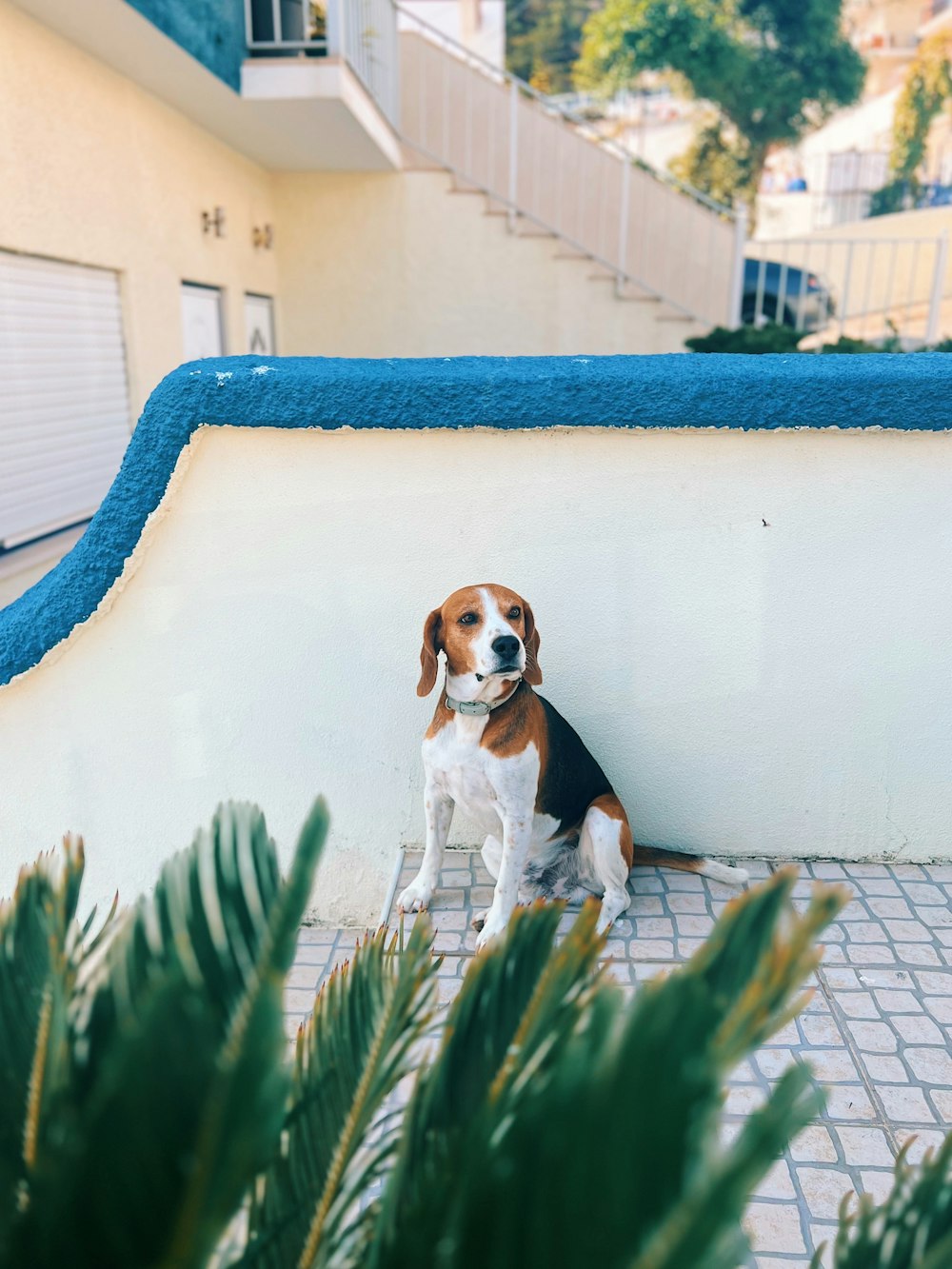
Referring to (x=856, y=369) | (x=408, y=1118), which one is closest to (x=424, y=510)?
(x=856, y=369)

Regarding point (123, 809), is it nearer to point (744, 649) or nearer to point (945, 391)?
point (744, 649)

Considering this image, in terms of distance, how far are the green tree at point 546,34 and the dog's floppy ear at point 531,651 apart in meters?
43.1

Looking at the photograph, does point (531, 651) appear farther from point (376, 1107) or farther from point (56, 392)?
point (56, 392)

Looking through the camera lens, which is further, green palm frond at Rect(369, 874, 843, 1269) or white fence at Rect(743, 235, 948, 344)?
white fence at Rect(743, 235, 948, 344)

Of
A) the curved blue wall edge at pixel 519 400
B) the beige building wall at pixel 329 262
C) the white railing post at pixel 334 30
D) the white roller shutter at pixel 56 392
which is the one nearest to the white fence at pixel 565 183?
the beige building wall at pixel 329 262

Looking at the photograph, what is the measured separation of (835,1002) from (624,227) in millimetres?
10604

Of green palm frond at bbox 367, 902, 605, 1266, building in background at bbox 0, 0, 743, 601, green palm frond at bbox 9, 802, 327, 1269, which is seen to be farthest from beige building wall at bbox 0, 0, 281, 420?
green palm frond at bbox 9, 802, 327, 1269

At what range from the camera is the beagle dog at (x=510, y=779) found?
2.74 meters

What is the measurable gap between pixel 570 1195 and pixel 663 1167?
8 centimetres

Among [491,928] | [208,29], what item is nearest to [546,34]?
[208,29]

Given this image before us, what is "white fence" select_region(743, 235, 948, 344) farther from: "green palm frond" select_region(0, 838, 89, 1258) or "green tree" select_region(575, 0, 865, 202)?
"green palm frond" select_region(0, 838, 89, 1258)

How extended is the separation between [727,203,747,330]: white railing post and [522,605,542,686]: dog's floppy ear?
952cm

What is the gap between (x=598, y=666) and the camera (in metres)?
3.33

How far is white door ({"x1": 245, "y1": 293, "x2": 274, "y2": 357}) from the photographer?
34.6 ft
